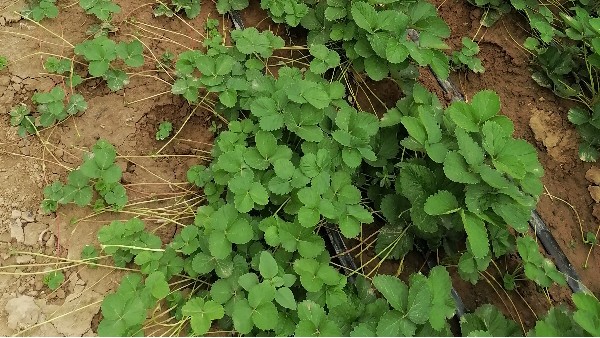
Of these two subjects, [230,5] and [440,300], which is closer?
[440,300]

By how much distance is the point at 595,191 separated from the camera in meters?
2.96

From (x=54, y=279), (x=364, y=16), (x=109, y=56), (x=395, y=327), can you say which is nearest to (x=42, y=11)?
(x=109, y=56)

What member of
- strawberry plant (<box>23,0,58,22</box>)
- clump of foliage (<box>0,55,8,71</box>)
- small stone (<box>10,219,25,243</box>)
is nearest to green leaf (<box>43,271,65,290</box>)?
small stone (<box>10,219,25,243</box>)

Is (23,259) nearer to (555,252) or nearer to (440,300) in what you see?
(440,300)

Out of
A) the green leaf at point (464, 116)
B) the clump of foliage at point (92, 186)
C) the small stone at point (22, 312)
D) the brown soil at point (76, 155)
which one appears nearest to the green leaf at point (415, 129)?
the green leaf at point (464, 116)

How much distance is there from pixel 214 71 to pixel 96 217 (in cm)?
104

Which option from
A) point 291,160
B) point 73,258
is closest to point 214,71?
point 291,160

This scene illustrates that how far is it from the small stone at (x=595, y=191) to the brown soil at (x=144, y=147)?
0.03 metres

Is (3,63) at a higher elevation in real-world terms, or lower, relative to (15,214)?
higher

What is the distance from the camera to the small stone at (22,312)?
7.70ft

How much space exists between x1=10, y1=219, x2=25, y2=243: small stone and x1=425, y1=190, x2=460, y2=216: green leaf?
2086 mm

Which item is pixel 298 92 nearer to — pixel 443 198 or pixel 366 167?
pixel 366 167

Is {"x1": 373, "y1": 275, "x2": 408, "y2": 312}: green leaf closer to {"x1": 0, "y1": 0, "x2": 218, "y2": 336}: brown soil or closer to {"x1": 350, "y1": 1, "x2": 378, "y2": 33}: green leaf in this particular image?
{"x1": 0, "y1": 0, "x2": 218, "y2": 336}: brown soil

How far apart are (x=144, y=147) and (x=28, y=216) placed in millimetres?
721
